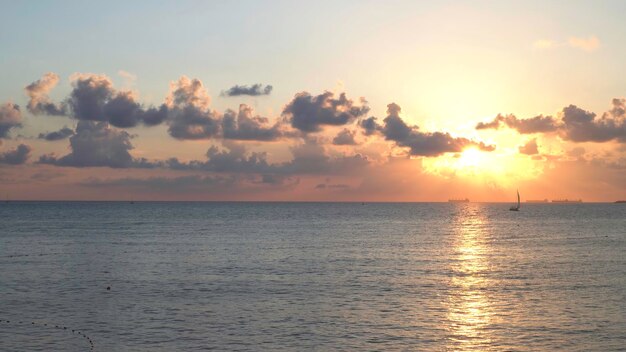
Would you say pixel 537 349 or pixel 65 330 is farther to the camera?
pixel 65 330

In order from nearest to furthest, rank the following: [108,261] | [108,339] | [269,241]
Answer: [108,339] < [108,261] < [269,241]

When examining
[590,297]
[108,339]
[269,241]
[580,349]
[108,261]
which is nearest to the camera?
[580,349]

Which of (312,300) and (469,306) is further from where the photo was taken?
(312,300)

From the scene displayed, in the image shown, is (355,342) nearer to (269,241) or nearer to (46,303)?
(46,303)

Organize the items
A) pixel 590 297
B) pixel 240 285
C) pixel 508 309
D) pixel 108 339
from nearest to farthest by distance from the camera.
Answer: pixel 108 339 < pixel 508 309 < pixel 590 297 < pixel 240 285

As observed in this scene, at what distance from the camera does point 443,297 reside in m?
63.0

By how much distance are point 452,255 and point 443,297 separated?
45.1m

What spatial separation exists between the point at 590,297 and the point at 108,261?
213 feet

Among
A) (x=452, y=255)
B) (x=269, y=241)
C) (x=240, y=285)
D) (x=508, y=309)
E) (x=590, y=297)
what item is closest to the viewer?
(x=508, y=309)

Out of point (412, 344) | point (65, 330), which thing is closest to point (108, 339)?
point (65, 330)

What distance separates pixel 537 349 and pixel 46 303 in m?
42.0

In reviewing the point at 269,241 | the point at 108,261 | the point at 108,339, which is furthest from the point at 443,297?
the point at 269,241

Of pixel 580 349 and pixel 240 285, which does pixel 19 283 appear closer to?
pixel 240 285

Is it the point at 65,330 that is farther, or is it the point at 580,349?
the point at 65,330
